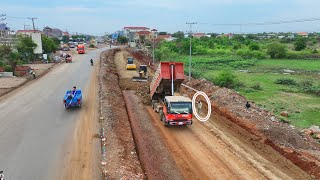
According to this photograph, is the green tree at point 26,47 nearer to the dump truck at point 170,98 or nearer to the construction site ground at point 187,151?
the construction site ground at point 187,151

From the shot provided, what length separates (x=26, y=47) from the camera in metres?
65.9

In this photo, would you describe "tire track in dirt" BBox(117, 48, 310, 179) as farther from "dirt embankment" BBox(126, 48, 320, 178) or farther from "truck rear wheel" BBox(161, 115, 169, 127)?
"truck rear wheel" BBox(161, 115, 169, 127)

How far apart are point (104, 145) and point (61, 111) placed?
10.2 m

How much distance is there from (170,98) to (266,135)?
8.25 m

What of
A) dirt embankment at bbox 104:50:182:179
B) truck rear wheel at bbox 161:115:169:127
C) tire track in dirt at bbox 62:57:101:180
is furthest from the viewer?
truck rear wheel at bbox 161:115:169:127

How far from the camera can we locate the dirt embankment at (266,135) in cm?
2085

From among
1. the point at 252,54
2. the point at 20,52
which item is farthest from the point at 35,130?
the point at 252,54

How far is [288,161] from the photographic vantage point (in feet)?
68.6

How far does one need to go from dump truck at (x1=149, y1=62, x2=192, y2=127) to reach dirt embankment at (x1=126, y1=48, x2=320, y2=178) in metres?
2.91

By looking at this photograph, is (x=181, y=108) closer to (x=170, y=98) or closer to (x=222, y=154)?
(x=170, y=98)

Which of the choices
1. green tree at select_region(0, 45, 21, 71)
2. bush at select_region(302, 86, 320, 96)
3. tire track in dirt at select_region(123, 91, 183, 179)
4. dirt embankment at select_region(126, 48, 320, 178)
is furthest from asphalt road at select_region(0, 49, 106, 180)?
bush at select_region(302, 86, 320, 96)

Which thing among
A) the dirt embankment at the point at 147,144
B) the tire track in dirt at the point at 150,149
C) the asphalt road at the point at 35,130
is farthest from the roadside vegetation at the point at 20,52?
the tire track in dirt at the point at 150,149

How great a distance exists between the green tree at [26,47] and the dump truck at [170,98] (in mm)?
42910

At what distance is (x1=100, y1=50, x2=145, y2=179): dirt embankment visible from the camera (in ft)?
58.8
